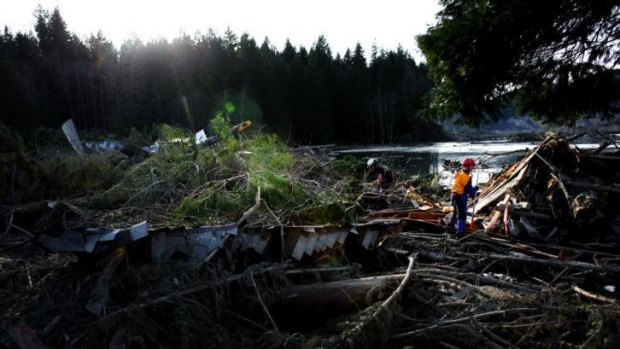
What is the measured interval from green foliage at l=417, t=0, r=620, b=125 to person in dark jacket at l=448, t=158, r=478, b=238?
13.5ft

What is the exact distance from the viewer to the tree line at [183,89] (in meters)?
39.6

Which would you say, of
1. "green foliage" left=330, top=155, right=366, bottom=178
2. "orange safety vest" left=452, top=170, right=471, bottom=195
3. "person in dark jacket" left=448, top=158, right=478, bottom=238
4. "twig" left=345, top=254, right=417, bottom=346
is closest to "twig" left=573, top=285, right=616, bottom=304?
"twig" left=345, top=254, right=417, bottom=346

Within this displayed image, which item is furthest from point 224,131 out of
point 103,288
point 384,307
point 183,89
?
point 183,89

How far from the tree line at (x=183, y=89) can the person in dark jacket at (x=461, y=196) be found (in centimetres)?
2793

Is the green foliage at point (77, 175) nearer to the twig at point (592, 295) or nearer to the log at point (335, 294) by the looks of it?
the log at point (335, 294)

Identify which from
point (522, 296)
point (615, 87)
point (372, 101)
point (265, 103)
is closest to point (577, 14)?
point (615, 87)

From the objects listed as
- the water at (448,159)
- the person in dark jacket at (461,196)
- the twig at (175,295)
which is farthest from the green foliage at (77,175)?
the water at (448,159)

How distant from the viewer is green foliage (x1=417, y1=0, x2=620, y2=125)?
332 inches

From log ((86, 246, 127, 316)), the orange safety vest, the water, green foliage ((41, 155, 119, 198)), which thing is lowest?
the water

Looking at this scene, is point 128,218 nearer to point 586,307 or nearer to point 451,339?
point 451,339

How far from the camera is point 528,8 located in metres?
8.32

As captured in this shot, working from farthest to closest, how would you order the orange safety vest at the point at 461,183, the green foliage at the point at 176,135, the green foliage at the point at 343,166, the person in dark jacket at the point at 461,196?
1. the green foliage at the point at 343,166
2. the green foliage at the point at 176,135
3. the orange safety vest at the point at 461,183
4. the person in dark jacket at the point at 461,196

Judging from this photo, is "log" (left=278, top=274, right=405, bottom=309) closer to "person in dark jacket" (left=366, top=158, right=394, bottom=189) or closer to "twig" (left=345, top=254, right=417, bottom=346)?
"twig" (left=345, top=254, right=417, bottom=346)

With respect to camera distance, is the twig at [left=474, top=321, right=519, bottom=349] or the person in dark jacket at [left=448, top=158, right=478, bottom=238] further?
the person in dark jacket at [left=448, top=158, right=478, bottom=238]
